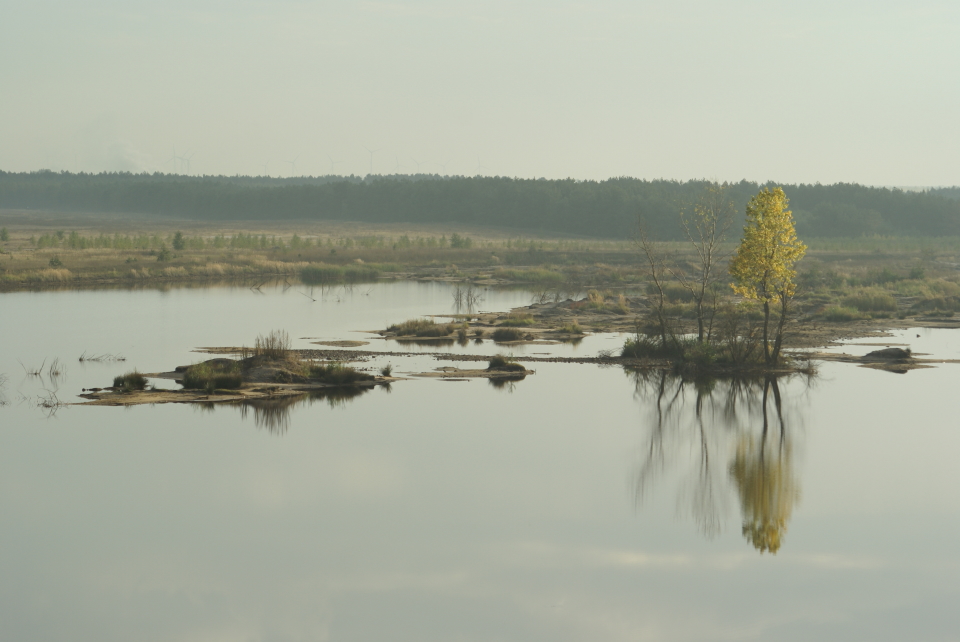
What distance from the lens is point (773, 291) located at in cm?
2936

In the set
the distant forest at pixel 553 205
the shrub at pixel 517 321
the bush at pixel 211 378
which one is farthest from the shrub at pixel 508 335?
the distant forest at pixel 553 205

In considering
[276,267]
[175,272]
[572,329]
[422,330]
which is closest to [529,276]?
[276,267]

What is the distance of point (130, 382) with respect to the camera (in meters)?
25.8

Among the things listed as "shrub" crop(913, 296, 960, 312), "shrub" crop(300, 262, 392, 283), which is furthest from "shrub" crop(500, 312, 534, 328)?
"shrub" crop(300, 262, 392, 283)

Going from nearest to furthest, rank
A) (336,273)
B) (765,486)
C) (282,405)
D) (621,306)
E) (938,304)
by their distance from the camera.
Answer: (765,486) < (282,405) < (621,306) < (938,304) < (336,273)

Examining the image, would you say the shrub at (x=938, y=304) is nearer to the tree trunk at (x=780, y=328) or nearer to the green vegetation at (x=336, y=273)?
the tree trunk at (x=780, y=328)

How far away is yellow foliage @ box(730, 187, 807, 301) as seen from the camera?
2861 cm

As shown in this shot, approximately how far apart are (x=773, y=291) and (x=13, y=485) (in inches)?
775

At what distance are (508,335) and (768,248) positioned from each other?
38.6ft

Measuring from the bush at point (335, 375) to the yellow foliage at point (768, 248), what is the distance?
10351mm

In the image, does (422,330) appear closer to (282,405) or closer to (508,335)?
(508,335)

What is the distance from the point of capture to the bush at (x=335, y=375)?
27156 mm

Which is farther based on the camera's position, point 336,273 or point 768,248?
point 336,273

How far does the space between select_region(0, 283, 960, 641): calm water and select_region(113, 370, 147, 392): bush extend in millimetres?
1508
